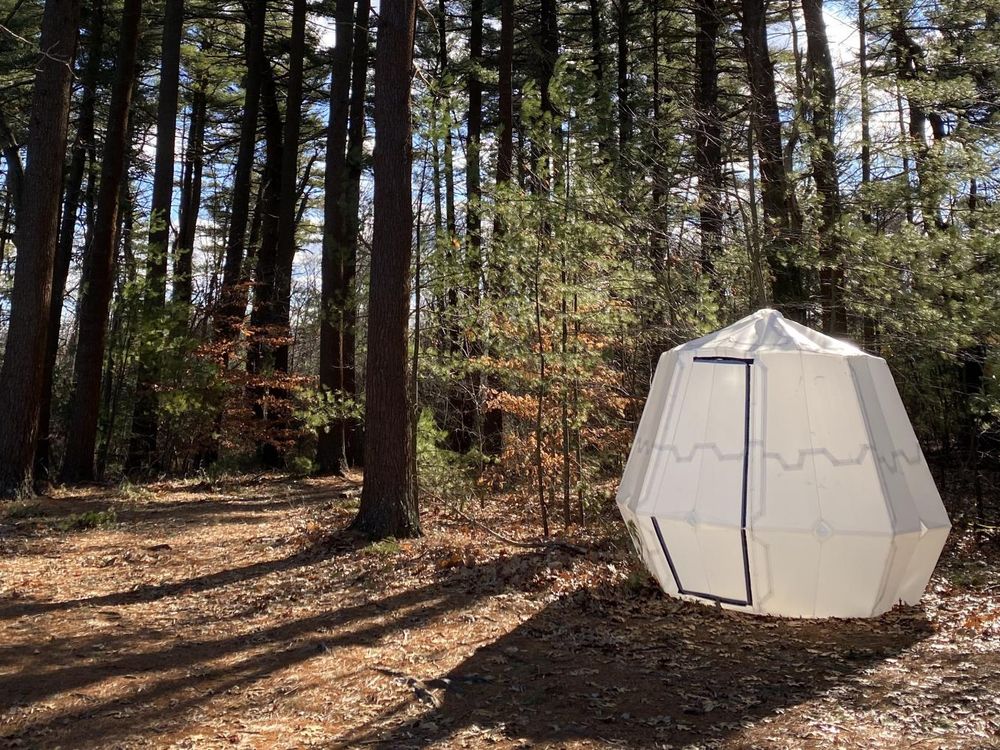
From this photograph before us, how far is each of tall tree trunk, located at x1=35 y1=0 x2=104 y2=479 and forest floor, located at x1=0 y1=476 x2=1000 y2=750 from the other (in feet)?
19.5

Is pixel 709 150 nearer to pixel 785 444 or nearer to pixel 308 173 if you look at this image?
pixel 785 444

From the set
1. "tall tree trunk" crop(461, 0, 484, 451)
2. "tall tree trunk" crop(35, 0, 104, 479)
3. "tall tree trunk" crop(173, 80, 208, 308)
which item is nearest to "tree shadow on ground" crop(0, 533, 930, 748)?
"tall tree trunk" crop(461, 0, 484, 451)

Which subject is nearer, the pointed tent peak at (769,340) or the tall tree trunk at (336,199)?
the pointed tent peak at (769,340)

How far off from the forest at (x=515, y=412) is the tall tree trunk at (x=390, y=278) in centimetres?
3

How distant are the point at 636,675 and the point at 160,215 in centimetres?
1168

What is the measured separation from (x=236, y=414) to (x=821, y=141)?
11243 millimetres

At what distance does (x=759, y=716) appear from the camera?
13.3ft

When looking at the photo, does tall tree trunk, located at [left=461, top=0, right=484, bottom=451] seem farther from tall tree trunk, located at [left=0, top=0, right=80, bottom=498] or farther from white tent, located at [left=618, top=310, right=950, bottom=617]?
white tent, located at [left=618, top=310, right=950, bottom=617]

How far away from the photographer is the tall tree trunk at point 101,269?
12117 millimetres

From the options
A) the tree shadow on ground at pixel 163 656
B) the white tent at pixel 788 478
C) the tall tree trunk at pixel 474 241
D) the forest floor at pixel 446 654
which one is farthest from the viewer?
the tall tree trunk at pixel 474 241

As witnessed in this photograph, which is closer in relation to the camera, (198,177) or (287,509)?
(287,509)

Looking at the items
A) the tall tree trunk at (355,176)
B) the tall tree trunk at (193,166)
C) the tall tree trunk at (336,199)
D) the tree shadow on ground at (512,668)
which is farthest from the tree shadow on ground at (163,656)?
the tall tree trunk at (193,166)

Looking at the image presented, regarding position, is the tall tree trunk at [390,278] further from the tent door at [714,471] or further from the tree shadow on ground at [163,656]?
the tent door at [714,471]

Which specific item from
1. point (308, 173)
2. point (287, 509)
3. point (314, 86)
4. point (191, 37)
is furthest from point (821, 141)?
point (308, 173)
